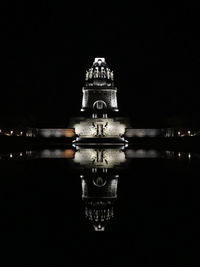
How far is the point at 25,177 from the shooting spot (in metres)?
9.85

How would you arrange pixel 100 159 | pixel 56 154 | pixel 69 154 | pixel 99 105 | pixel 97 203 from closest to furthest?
pixel 97 203 < pixel 100 159 < pixel 56 154 < pixel 69 154 < pixel 99 105

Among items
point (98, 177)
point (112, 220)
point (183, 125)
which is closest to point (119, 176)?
point (98, 177)

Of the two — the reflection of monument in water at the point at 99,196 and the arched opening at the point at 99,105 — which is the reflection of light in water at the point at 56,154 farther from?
the arched opening at the point at 99,105

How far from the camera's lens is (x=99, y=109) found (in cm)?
6353

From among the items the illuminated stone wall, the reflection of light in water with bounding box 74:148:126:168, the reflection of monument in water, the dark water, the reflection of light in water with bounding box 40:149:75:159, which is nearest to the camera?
the dark water

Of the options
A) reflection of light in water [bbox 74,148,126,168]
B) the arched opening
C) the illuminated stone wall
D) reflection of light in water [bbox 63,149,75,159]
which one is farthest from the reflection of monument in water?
the arched opening

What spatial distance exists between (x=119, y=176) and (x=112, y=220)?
521cm

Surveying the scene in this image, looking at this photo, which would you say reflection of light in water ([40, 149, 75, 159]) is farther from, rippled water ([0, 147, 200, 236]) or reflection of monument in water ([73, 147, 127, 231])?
rippled water ([0, 147, 200, 236])

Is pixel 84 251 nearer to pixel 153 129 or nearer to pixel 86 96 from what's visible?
pixel 153 129

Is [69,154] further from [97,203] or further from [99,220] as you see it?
[99,220]

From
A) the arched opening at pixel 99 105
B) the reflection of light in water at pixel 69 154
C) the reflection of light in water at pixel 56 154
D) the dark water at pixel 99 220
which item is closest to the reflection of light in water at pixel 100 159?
the reflection of light in water at pixel 69 154

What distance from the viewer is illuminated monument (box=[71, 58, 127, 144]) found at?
59.0m

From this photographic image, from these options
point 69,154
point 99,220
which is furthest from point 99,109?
point 99,220

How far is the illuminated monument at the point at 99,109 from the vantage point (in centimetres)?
5897
